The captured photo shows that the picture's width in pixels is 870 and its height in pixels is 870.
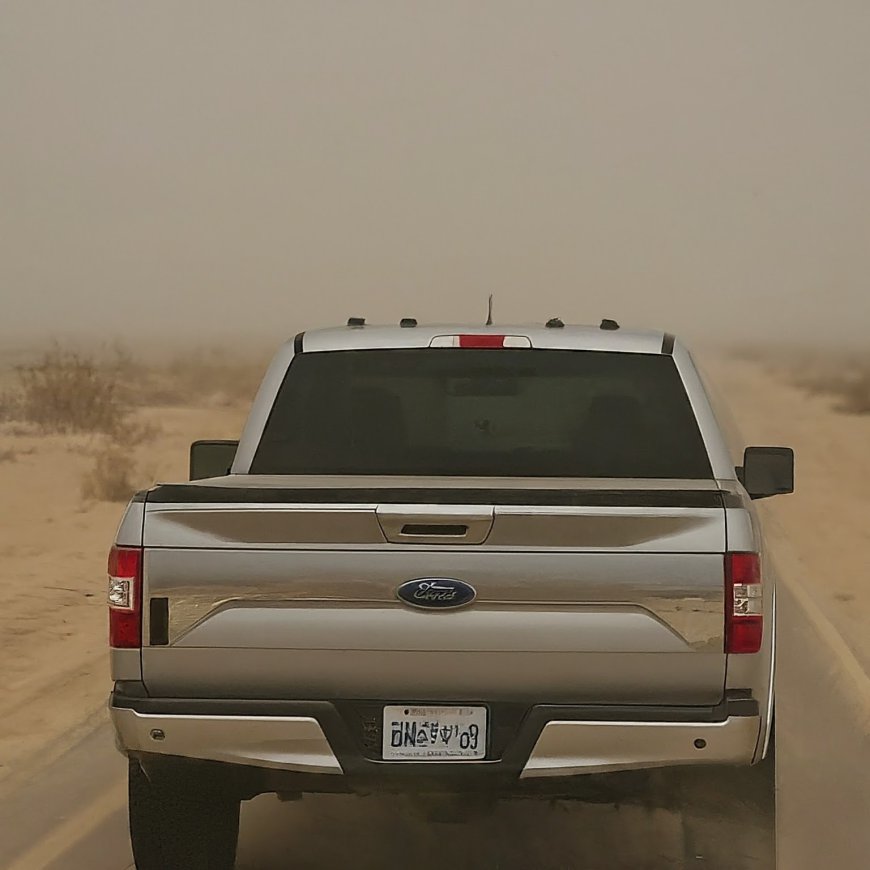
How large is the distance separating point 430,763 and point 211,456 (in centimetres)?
214

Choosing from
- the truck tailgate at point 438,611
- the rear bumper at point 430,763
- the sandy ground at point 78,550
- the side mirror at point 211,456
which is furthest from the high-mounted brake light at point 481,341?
the sandy ground at point 78,550

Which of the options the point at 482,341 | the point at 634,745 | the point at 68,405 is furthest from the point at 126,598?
the point at 68,405

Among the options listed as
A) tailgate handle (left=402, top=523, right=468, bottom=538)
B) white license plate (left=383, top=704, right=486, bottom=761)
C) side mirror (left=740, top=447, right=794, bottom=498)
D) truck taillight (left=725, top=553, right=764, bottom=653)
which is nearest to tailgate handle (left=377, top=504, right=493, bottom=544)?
tailgate handle (left=402, top=523, right=468, bottom=538)

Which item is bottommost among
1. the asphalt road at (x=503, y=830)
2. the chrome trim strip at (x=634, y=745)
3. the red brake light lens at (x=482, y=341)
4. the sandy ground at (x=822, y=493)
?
the sandy ground at (x=822, y=493)

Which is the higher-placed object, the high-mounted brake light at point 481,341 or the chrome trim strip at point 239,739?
the high-mounted brake light at point 481,341

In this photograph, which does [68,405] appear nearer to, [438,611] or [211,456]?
[211,456]

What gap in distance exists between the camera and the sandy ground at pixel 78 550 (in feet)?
28.5

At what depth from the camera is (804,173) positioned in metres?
62.0

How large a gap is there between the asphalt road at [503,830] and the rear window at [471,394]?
48.9 inches

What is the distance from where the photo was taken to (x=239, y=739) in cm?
457

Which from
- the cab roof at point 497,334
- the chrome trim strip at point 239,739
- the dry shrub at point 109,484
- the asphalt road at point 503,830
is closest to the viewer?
the chrome trim strip at point 239,739

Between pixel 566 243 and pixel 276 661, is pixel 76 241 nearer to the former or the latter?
pixel 566 243

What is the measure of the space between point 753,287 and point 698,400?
196 feet

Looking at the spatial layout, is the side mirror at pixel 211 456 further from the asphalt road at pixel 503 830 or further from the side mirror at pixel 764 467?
the side mirror at pixel 764 467
